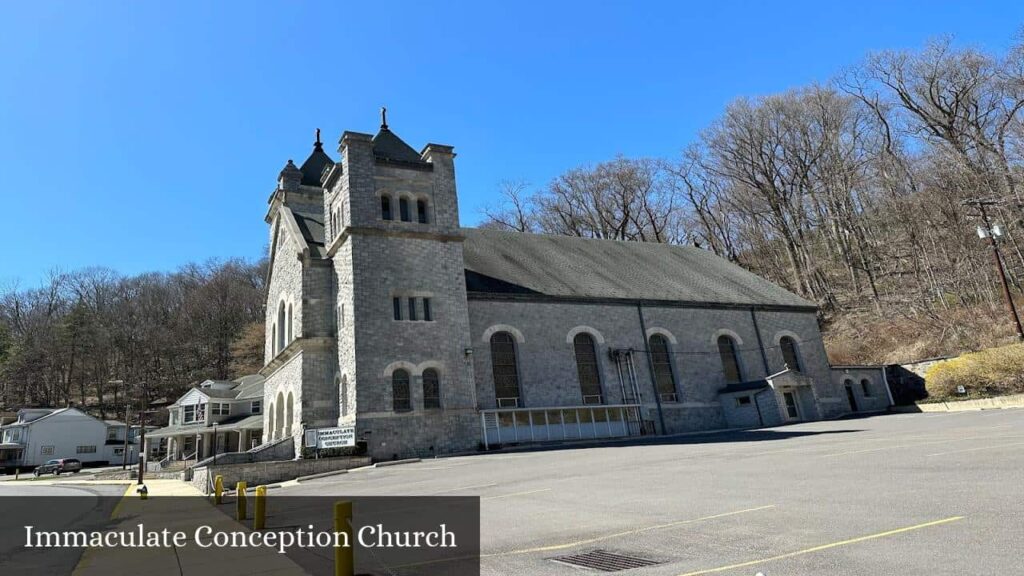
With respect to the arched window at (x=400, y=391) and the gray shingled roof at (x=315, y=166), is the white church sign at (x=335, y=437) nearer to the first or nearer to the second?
the arched window at (x=400, y=391)

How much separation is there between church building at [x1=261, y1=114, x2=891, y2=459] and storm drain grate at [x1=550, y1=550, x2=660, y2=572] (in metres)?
18.4

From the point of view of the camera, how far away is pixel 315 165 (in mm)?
36969

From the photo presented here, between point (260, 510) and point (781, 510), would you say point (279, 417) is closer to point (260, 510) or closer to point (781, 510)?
point (260, 510)

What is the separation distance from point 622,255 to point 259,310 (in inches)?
2061

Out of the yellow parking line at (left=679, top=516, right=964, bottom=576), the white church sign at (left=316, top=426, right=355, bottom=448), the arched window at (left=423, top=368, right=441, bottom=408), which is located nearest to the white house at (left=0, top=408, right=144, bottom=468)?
the white church sign at (left=316, top=426, right=355, bottom=448)

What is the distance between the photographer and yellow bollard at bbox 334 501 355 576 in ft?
16.7

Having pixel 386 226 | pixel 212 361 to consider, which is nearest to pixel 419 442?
pixel 386 226

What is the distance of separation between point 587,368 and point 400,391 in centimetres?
992

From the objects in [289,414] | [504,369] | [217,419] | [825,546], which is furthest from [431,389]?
[217,419]

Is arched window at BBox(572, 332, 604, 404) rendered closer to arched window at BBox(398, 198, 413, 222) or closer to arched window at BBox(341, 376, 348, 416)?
arched window at BBox(398, 198, 413, 222)

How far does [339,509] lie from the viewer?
539 centimetres

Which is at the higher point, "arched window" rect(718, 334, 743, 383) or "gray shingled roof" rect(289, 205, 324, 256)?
"gray shingled roof" rect(289, 205, 324, 256)

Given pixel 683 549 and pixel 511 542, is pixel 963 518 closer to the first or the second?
pixel 683 549
